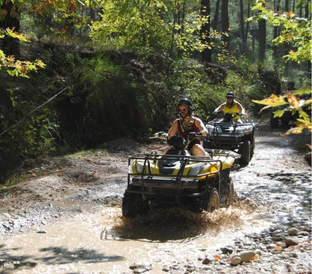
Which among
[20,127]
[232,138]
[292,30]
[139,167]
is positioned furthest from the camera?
[232,138]

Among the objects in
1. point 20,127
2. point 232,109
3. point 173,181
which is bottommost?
point 173,181

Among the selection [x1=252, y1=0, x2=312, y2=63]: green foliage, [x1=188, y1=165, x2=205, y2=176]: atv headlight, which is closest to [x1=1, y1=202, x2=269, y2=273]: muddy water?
[x1=188, y1=165, x2=205, y2=176]: atv headlight

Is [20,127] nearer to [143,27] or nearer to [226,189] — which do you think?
[226,189]

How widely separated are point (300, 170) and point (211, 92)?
777 centimetres

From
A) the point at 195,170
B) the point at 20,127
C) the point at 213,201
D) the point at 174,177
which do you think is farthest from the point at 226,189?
the point at 20,127

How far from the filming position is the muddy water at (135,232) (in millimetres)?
5523

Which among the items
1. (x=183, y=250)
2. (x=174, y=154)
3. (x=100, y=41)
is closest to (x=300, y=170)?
(x=174, y=154)

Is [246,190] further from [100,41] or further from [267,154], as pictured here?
[100,41]

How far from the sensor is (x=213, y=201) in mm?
6992

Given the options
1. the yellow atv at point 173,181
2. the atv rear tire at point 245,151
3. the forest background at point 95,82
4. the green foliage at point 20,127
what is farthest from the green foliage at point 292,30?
the green foliage at point 20,127

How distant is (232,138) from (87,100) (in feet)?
14.2

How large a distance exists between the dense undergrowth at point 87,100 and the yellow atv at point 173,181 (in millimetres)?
3869

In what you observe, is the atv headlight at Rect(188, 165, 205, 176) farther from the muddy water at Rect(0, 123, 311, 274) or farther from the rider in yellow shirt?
the rider in yellow shirt

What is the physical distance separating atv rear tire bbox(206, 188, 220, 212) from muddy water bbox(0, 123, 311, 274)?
0.11m
